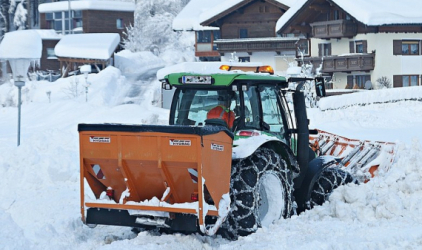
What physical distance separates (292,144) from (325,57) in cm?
3422

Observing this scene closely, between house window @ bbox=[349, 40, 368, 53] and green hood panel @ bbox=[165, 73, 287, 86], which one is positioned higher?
house window @ bbox=[349, 40, 368, 53]

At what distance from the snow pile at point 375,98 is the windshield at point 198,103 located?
77.7ft

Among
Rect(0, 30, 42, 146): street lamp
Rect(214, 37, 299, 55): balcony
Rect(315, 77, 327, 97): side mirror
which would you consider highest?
Rect(214, 37, 299, 55): balcony

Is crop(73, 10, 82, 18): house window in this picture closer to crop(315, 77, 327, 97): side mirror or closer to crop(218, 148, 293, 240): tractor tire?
crop(315, 77, 327, 97): side mirror

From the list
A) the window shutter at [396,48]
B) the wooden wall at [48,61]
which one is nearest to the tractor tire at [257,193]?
the window shutter at [396,48]

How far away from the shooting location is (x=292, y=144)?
31.5ft

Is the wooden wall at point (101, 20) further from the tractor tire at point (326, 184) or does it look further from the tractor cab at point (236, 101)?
the tractor cab at point (236, 101)

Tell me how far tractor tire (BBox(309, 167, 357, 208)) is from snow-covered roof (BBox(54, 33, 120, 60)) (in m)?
50.5

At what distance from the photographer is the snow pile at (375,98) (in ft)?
106

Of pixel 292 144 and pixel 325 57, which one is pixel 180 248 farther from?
pixel 325 57

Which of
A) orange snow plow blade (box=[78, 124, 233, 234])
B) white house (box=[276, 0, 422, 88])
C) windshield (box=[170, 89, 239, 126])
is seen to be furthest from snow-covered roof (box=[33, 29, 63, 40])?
orange snow plow blade (box=[78, 124, 233, 234])

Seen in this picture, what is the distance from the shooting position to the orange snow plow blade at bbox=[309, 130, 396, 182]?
11242 millimetres

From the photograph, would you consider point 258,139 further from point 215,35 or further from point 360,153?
point 215,35

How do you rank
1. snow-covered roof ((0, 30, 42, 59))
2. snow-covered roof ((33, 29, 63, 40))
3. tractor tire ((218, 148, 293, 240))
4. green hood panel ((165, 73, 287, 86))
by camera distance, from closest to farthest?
tractor tire ((218, 148, 293, 240)) → green hood panel ((165, 73, 287, 86)) → snow-covered roof ((0, 30, 42, 59)) → snow-covered roof ((33, 29, 63, 40))
